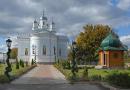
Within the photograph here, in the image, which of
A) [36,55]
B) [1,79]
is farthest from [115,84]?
[36,55]

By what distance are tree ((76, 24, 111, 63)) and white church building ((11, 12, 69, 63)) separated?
59.1 ft

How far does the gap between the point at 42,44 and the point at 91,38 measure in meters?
21.5

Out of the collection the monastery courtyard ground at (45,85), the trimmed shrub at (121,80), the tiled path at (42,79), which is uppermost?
the trimmed shrub at (121,80)

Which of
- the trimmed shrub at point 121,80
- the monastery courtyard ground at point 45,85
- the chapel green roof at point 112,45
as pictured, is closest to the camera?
the trimmed shrub at point 121,80

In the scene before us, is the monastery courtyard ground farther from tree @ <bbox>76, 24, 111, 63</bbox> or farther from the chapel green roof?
tree @ <bbox>76, 24, 111, 63</bbox>

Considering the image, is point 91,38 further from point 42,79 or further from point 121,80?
point 121,80

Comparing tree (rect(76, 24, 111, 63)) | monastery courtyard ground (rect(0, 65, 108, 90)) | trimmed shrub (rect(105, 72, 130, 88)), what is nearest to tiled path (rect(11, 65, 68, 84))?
monastery courtyard ground (rect(0, 65, 108, 90))

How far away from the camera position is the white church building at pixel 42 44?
3590 inches

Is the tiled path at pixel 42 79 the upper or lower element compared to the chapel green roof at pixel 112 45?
lower

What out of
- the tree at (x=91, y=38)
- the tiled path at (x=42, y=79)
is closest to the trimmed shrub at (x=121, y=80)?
the tiled path at (x=42, y=79)

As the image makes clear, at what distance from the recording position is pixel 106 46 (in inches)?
2105

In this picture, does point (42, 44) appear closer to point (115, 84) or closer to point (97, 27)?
point (97, 27)

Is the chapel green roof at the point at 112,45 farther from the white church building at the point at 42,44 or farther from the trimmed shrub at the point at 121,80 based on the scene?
the white church building at the point at 42,44

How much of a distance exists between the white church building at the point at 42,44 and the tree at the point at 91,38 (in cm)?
1801
